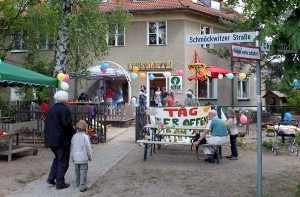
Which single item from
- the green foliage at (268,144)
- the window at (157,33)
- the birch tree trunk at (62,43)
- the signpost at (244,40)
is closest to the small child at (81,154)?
the signpost at (244,40)

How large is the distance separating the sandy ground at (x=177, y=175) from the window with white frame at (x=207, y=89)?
1336 centimetres

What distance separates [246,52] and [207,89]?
19.3 meters

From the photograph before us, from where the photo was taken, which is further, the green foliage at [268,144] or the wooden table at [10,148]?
the green foliage at [268,144]

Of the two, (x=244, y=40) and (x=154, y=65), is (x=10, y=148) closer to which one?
(x=244, y=40)

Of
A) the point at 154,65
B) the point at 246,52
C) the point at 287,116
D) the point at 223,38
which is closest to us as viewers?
the point at 246,52

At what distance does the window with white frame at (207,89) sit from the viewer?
79.9 feet

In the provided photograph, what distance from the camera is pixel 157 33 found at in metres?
23.2

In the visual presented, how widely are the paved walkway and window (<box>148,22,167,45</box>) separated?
875 centimetres

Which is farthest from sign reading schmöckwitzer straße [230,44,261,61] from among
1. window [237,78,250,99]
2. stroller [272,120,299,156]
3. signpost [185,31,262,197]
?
window [237,78,250,99]

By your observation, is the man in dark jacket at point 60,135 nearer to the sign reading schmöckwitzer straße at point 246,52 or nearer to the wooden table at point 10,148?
the wooden table at point 10,148

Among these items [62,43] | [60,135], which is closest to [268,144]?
[60,135]

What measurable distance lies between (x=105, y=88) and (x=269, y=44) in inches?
770

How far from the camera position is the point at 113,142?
1331 centimetres

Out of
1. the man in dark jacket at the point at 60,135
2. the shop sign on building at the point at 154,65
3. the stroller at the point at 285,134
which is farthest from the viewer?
the shop sign on building at the point at 154,65
